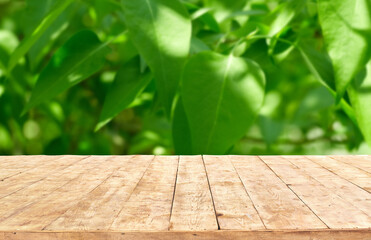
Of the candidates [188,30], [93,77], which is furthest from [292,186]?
[93,77]

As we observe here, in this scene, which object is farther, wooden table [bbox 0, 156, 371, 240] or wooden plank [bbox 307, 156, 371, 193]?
wooden plank [bbox 307, 156, 371, 193]

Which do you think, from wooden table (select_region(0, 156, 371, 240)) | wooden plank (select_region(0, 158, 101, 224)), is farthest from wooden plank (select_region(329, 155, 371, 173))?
wooden plank (select_region(0, 158, 101, 224))

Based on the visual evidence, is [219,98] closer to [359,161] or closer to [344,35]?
[344,35]

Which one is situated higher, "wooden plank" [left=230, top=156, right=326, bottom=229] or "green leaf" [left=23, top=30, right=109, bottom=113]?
"green leaf" [left=23, top=30, right=109, bottom=113]

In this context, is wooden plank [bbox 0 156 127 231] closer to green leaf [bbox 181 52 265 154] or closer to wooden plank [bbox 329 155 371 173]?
green leaf [bbox 181 52 265 154]

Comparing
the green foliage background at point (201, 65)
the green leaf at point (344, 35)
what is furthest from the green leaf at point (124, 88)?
the green leaf at point (344, 35)

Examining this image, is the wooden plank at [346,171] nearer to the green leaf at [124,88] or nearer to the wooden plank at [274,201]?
the wooden plank at [274,201]

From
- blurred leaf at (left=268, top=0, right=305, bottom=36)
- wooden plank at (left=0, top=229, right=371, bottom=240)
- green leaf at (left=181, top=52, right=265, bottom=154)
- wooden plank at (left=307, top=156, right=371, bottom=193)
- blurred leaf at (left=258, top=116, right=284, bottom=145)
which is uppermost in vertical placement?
blurred leaf at (left=268, top=0, right=305, bottom=36)
